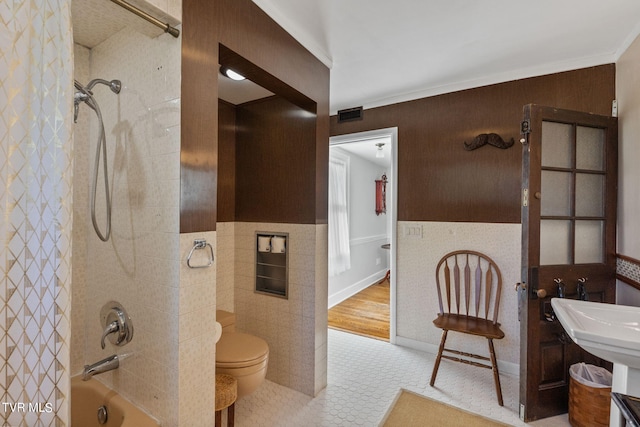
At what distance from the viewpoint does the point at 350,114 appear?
300cm

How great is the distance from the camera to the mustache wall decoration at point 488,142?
227 centimetres

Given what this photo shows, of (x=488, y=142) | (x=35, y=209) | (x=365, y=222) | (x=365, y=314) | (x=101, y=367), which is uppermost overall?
(x=488, y=142)

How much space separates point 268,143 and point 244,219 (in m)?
0.68

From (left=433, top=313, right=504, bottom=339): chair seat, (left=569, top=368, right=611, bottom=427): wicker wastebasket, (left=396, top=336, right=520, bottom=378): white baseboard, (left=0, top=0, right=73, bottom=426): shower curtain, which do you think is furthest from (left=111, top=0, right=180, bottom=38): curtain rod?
(left=396, top=336, right=520, bottom=378): white baseboard

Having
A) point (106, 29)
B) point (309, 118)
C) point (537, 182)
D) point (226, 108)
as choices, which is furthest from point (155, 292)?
point (537, 182)

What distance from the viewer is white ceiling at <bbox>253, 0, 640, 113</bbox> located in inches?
60.3

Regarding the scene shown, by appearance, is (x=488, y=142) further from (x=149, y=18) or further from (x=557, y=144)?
(x=149, y=18)

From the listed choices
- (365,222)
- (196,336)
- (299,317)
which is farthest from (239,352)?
(365,222)

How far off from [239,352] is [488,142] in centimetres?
239

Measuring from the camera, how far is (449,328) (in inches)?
82.2

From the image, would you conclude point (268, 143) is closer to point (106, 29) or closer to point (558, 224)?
point (106, 29)

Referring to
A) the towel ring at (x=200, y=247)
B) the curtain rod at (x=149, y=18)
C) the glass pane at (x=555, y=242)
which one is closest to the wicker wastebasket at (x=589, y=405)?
the glass pane at (x=555, y=242)

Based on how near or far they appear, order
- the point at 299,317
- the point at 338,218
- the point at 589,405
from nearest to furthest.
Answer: the point at 589,405 → the point at 299,317 → the point at 338,218

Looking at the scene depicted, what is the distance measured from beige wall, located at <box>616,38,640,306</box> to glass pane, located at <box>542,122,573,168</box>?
12.1 inches
